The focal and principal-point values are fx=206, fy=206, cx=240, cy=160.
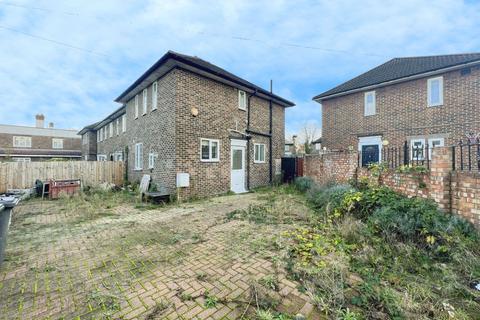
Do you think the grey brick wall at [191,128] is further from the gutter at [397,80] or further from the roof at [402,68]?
the roof at [402,68]

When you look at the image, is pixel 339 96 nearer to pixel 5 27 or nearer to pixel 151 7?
pixel 151 7

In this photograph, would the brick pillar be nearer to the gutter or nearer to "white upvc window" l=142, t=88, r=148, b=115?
the gutter

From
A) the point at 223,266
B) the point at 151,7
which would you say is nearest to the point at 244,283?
the point at 223,266

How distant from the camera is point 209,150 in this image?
9.74m

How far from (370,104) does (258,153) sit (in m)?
7.81

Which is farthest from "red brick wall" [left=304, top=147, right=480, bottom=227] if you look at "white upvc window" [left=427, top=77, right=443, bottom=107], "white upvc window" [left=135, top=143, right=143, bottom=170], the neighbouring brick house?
the neighbouring brick house

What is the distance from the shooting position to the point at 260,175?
12547 mm

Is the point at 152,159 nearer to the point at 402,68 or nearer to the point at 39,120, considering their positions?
the point at 402,68

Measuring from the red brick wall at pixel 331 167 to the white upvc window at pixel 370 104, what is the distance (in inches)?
212

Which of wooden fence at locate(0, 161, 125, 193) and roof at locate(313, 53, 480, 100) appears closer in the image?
roof at locate(313, 53, 480, 100)

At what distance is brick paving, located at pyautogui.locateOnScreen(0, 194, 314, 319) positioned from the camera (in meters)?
2.34

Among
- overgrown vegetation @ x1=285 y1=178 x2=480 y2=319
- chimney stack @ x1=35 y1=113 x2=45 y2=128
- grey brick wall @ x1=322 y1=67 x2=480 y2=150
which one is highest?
chimney stack @ x1=35 y1=113 x2=45 y2=128

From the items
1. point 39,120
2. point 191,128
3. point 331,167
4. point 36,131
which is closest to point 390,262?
point 331,167

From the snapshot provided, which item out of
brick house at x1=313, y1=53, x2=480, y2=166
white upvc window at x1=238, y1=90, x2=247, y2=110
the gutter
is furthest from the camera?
white upvc window at x1=238, y1=90, x2=247, y2=110
